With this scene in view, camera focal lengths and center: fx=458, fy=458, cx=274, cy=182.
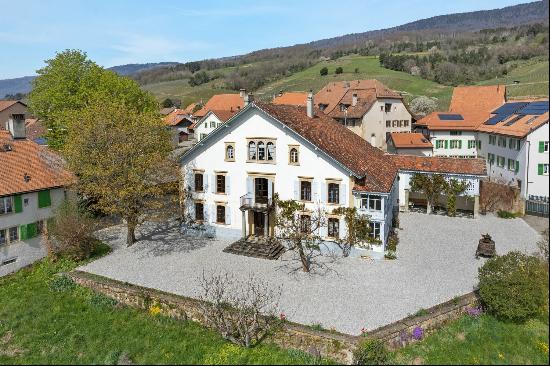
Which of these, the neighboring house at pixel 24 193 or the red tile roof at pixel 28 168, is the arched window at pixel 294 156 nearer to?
the red tile roof at pixel 28 168

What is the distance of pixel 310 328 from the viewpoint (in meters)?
18.3

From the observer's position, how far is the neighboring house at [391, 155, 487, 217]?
34.6 metres

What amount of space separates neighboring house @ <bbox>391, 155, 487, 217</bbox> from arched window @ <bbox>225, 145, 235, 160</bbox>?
1392 cm

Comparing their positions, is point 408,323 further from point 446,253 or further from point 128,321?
point 128,321

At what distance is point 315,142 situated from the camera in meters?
27.9

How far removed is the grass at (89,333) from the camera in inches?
666

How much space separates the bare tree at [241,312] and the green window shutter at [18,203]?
12.7 meters

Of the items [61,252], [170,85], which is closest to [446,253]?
[61,252]

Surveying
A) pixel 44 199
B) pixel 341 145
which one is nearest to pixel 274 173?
pixel 341 145

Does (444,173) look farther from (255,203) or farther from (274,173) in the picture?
(255,203)

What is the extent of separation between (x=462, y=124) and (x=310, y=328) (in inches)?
1547

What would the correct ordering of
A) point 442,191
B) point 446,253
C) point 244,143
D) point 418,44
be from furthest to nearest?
1. point 418,44
2. point 442,191
3. point 244,143
4. point 446,253

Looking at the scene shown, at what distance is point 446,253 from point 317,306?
35.1 ft

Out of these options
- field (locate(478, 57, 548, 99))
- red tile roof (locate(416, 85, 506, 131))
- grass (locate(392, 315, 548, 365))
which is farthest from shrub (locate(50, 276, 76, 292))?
field (locate(478, 57, 548, 99))
